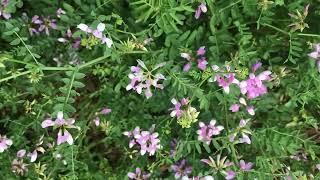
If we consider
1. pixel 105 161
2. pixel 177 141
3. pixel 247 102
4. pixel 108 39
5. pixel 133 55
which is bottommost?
pixel 105 161

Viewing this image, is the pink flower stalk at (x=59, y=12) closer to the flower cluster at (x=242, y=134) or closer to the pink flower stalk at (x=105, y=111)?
the pink flower stalk at (x=105, y=111)

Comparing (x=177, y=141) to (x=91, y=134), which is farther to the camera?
(x=91, y=134)

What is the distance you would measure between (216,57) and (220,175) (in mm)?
738

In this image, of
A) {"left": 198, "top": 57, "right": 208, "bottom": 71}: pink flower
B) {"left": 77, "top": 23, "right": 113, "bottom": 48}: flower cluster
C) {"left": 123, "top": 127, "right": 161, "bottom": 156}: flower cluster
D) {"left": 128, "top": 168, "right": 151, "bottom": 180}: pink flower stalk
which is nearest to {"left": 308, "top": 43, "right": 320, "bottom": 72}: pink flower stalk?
{"left": 198, "top": 57, "right": 208, "bottom": 71}: pink flower

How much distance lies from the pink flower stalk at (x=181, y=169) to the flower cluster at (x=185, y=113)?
515 millimetres

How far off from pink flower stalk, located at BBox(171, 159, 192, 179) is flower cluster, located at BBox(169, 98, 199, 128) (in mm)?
515

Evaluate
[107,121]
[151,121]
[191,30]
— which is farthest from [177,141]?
[191,30]

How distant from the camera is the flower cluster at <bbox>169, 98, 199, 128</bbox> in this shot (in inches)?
99.2

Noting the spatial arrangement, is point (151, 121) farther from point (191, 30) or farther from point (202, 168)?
point (191, 30)

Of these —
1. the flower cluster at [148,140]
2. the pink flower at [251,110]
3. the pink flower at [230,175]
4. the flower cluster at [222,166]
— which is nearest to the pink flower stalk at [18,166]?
the flower cluster at [148,140]

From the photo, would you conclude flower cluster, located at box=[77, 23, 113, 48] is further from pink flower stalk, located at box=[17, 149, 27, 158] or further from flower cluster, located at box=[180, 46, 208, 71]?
pink flower stalk, located at box=[17, 149, 27, 158]

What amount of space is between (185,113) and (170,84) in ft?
1.59

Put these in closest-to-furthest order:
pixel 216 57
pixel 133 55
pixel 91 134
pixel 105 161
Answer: pixel 216 57, pixel 133 55, pixel 105 161, pixel 91 134

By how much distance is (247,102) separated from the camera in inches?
121
